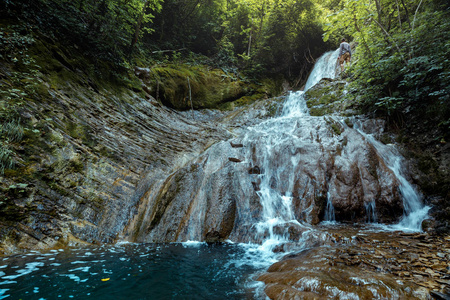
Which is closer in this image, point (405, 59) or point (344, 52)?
point (405, 59)

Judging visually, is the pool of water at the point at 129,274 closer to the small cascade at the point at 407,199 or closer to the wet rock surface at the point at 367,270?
the wet rock surface at the point at 367,270

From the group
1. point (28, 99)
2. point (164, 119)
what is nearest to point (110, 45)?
point (164, 119)

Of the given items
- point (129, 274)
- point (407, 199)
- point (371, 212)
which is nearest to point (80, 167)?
point (129, 274)

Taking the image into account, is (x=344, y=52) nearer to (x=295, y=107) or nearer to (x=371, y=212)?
(x=295, y=107)

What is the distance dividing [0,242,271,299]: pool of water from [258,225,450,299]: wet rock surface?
0.61 meters

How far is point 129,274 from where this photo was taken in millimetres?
3486

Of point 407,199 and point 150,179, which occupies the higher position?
point 150,179

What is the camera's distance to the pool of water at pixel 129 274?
114 inches

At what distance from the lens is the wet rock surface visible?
2377 millimetres

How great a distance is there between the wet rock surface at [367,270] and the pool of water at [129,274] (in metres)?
0.61

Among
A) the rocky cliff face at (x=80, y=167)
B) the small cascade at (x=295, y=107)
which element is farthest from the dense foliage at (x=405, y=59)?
the rocky cliff face at (x=80, y=167)

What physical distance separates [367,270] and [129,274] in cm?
374

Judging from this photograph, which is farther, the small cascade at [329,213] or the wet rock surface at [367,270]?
the small cascade at [329,213]

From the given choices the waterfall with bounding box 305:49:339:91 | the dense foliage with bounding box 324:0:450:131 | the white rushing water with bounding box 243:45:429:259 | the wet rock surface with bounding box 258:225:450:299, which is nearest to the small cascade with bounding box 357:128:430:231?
the white rushing water with bounding box 243:45:429:259
